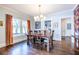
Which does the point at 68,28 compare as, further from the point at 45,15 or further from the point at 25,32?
the point at 25,32

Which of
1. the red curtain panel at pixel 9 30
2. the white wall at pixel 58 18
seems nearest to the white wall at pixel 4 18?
the red curtain panel at pixel 9 30

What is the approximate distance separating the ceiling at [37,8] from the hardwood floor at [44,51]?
84 centimetres

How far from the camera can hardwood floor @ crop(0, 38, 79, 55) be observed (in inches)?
101

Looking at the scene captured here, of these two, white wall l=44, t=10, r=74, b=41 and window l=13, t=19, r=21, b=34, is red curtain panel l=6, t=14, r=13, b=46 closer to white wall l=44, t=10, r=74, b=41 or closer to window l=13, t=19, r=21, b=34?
window l=13, t=19, r=21, b=34

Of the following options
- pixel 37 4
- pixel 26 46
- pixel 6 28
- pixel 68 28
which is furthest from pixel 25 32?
pixel 68 28

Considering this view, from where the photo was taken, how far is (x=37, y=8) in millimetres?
2752

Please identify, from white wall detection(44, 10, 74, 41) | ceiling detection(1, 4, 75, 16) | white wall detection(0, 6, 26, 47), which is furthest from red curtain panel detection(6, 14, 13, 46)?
white wall detection(44, 10, 74, 41)

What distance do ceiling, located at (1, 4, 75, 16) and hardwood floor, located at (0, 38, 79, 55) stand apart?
0.84 metres

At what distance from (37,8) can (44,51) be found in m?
1.15

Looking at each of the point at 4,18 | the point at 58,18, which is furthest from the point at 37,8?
the point at 4,18

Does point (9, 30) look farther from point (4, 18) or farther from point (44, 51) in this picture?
point (44, 51)

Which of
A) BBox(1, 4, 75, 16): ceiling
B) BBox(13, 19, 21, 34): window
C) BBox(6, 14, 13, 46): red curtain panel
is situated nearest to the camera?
BBox(1, 4, 75, 16): ceiling
